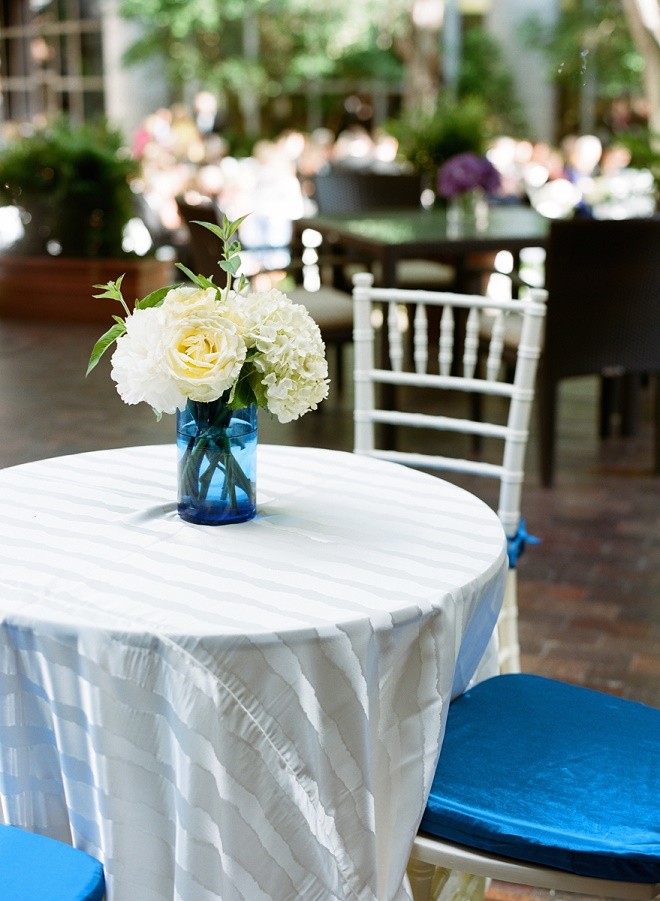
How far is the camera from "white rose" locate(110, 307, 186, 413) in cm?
158

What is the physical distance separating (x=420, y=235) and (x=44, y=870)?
3.63m

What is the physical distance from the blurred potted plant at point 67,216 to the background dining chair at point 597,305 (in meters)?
3.75

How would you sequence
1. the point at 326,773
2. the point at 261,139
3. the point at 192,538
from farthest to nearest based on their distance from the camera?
the point at 261,139 → the point at 192,538 → the point at 326,773

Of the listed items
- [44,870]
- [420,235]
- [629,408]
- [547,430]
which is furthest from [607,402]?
[44,870]

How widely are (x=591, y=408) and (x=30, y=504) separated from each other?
4213mm

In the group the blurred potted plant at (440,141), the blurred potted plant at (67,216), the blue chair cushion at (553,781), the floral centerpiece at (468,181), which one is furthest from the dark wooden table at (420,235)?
the blue chair cushion at (553,781)

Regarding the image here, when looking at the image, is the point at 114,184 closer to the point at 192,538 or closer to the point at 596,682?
the point at 596,682

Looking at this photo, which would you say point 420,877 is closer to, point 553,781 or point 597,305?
point 553,781

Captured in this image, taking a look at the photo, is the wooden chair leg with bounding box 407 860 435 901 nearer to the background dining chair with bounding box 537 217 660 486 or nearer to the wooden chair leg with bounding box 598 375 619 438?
the background dining chair with bounding box 537 217 660 486

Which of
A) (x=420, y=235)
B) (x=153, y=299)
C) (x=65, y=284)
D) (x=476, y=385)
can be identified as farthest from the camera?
(x=65, y=284)

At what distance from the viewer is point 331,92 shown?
16000mm

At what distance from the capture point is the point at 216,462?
1.69m

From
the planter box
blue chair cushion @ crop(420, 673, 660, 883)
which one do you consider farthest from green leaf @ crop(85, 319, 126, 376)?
the planter box

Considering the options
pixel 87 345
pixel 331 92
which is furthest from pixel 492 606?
pixel 331 92
